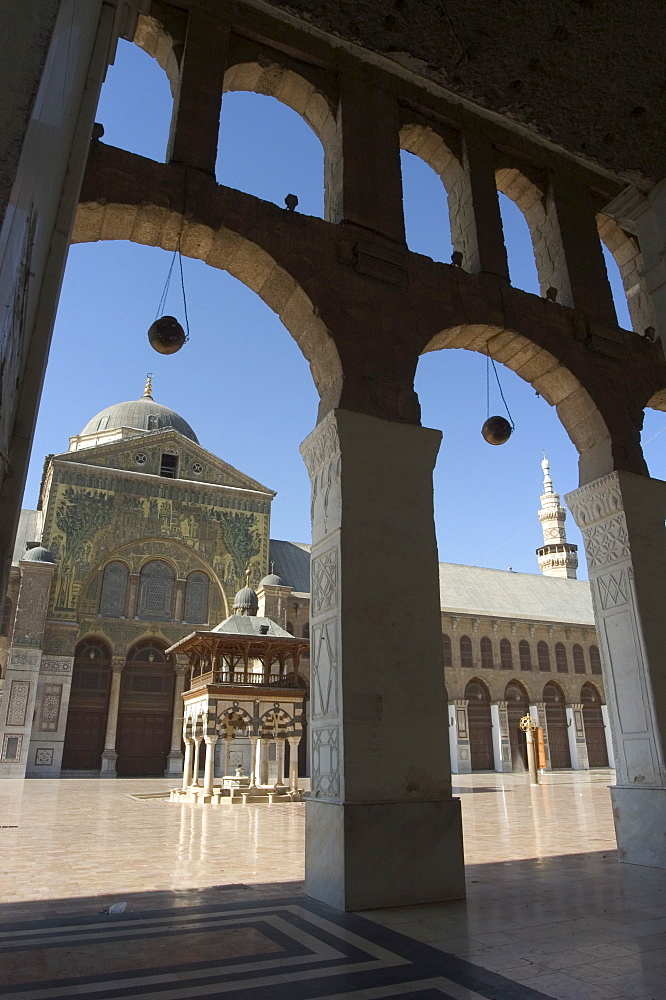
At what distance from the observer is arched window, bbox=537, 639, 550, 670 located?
3064 cm

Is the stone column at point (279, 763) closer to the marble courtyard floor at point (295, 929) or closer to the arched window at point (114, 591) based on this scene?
the marble courtyard floor at point (295, 929)

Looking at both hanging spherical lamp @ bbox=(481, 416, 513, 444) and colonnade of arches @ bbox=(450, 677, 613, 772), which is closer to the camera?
hanging spherical lamp @ bbox=(481, 416, 513, 444)

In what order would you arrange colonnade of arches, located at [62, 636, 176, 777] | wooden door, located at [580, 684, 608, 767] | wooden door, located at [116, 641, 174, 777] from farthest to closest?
wooden door, located at [580, 684, 608, 767], wooden door, located at [116, 641, 174, 777], colonnade of arches, located at [62, 636, 176, 777]

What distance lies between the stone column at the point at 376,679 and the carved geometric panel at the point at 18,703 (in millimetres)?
18584

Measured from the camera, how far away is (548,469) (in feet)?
177

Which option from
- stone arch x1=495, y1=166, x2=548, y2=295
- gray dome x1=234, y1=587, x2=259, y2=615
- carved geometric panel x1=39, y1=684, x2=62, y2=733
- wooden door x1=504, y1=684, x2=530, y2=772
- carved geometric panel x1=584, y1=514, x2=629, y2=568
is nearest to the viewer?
carved geometric panel x1=584, y1=514, x2=629, y2=568

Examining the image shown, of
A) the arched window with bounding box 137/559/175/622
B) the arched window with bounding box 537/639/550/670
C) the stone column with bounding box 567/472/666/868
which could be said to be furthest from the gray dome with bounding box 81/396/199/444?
the stone column with bounding box 567/472/666/868

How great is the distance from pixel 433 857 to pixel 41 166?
4.69 meters

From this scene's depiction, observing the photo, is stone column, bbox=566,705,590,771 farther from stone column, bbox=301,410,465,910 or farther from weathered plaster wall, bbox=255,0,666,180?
weathered plaster wall, bbox=255,0,666,180

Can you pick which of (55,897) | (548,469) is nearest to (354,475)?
(55,897)

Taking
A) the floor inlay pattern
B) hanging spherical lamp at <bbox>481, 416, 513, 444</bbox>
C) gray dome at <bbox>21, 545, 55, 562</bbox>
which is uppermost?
gray dome at <bbox>21, 545, 55, 562</bbox>

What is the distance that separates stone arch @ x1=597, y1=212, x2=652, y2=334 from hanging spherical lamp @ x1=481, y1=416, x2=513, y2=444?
8.09 feet

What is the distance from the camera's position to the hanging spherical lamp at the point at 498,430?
8234mm

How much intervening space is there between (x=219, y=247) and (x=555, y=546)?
149 ft
